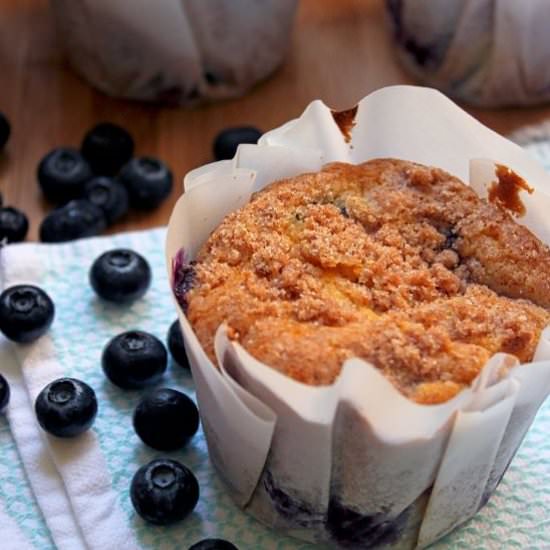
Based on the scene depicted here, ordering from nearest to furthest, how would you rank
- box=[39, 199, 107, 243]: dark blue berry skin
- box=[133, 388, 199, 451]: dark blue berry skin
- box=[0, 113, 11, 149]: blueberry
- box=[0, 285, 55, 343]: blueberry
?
box=[133, 388, 199, 451]: dark blue berry skin < box=[0, 285, 55, 343]: blueberry < box=[39, 199, 107, 243]: dark blue berry skin < box=[0, 113, 11, 149]: blueberry

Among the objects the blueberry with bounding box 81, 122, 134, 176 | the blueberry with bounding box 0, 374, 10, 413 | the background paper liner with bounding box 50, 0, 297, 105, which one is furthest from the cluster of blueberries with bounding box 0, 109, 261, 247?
the blueberry with bounding box 0, 374, 10, 413

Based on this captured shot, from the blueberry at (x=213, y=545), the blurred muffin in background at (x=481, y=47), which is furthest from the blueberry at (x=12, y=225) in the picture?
the blurred muffin in background at (x=481, y=47)

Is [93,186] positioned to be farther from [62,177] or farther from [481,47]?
[481,47]

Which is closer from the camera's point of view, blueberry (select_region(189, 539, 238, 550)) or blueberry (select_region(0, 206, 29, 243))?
blueberry (select_region(189, 539, 238, 550))

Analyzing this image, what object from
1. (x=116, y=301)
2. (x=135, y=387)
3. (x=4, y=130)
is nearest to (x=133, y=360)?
(x=135, y=387)

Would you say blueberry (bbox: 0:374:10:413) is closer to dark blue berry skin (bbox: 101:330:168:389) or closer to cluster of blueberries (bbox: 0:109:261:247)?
dark blue berry skin (bbox: 101:330:168:389)

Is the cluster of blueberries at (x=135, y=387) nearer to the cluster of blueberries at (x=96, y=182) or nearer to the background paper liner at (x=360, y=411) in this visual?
the background paper liner at (x=360, y=411)
